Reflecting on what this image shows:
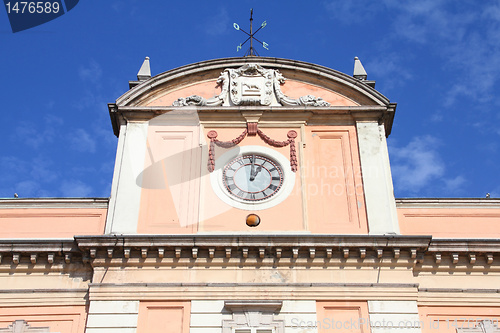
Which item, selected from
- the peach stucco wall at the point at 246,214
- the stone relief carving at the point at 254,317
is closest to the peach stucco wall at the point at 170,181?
the peach stucco wall at the point at 246,214

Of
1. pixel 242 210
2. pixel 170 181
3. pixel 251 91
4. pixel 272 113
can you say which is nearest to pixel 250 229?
pixel 242 210

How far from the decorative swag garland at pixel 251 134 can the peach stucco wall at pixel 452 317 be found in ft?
16.2

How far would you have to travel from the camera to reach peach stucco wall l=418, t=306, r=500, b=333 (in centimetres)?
1471

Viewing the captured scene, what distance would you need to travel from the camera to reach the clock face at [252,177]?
16719 mm

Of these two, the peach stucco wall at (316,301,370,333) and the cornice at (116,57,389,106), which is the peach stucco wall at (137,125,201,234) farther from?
the peach stucco wall at (316,301,370,333)

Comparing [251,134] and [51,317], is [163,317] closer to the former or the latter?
[51,317]

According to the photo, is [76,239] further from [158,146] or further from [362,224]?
[362,224]

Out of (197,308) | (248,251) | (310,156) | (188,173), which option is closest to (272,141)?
(310,156)

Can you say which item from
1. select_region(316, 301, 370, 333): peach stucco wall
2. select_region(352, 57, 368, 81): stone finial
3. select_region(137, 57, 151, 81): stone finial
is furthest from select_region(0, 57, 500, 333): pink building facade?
select_region(352, 57, 368, 81): stone finial

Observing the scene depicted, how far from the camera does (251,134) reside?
1789 cm

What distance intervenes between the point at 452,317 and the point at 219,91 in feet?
28.8

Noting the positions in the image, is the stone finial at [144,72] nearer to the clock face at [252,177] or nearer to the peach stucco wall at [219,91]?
the peach stucco wall at [219,91]

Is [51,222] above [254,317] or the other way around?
above

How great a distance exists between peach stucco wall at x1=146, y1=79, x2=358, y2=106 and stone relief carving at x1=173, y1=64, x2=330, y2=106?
228mm
